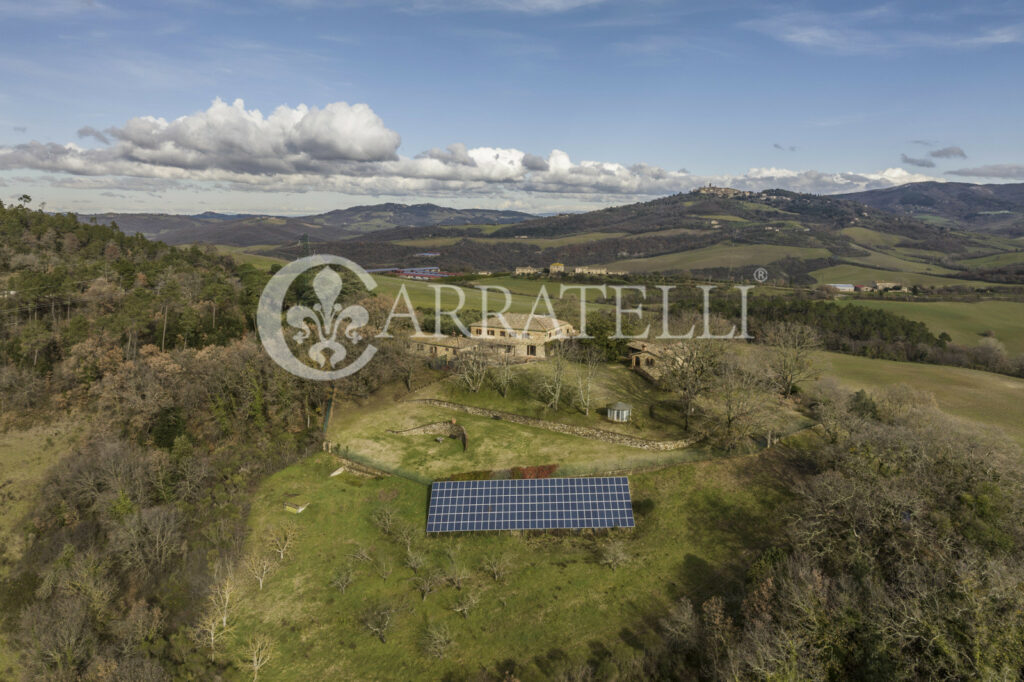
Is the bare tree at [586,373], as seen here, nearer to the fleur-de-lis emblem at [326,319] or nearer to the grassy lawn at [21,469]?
the fleur-de-lis emblem at [326,319]

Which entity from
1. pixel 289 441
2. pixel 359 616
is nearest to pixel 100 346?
pixel 289 441

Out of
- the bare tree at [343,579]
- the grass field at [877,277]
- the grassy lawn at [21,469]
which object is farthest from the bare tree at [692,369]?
the grass field at [877,277]

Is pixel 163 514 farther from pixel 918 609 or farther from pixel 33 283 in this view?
pixel 33 283

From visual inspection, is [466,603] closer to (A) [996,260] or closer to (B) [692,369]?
(B) [692,369]

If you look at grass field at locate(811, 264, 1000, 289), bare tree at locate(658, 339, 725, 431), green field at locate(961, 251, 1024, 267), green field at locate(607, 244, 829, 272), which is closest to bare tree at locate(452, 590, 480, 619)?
bare tree at locate(658, 339, 725, 431)

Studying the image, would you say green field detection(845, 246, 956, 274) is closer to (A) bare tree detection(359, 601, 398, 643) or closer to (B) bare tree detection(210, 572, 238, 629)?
(A) bare tree detection(359, 601, 398, 643)
